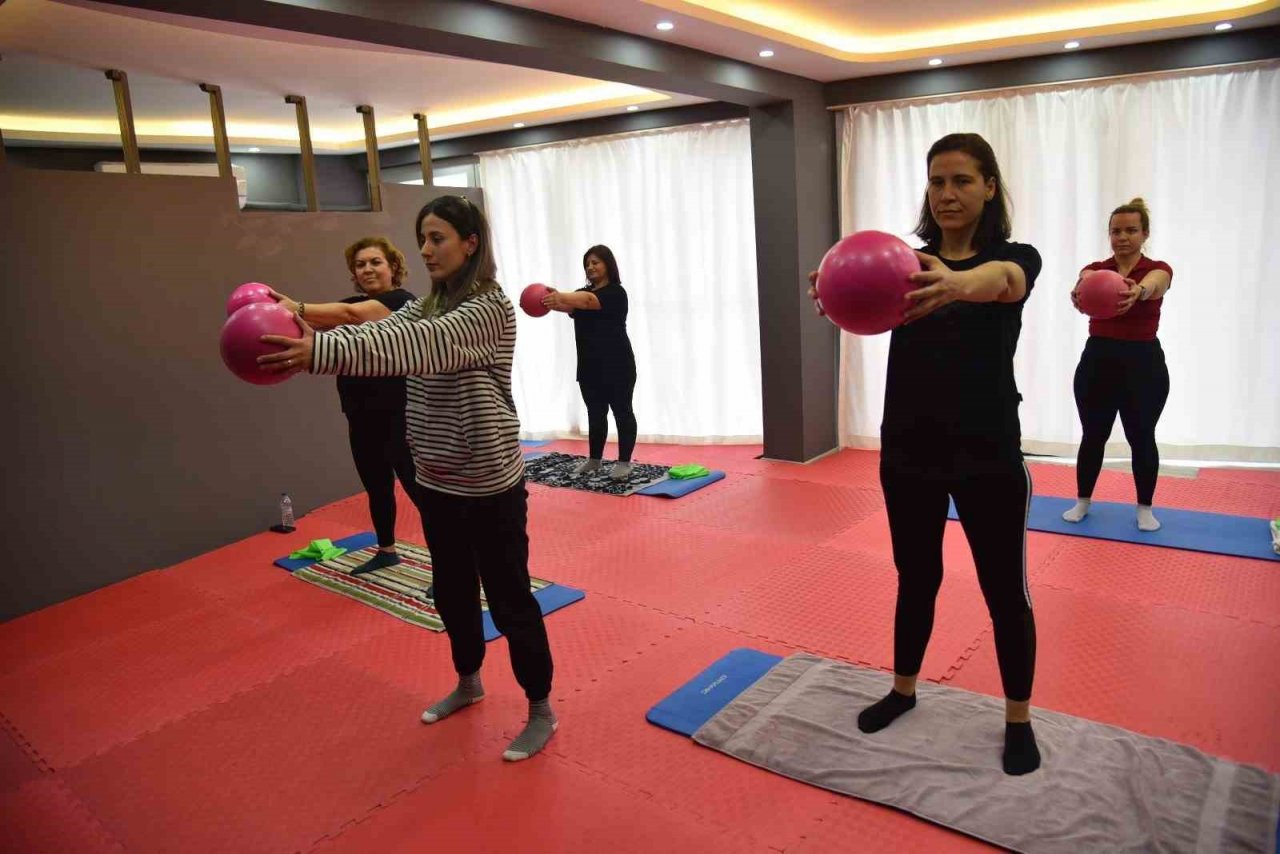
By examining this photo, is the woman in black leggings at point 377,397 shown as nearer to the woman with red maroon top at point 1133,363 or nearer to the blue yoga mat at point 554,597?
the blue yoga mat at point 554,597

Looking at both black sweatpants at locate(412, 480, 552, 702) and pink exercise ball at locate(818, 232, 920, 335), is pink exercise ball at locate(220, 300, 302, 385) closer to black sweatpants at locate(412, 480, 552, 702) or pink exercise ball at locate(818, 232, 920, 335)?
black sweatpants at locate(412, 480, 552, 702)

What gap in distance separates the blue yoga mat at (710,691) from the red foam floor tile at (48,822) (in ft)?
4.82

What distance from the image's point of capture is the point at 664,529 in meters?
4.38

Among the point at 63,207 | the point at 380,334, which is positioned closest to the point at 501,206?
the point at 63,207

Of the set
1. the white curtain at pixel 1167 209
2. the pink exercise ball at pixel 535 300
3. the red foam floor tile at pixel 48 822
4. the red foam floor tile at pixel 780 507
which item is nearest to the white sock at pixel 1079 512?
the red foam floor tile at pixel 780 507

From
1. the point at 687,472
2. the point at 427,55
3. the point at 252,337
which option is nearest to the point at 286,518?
the point at 687,472

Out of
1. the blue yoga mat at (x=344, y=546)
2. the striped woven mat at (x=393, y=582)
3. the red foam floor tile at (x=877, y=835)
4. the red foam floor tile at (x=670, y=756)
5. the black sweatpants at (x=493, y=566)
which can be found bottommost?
the red foam floor tile at (x=877, y=835)

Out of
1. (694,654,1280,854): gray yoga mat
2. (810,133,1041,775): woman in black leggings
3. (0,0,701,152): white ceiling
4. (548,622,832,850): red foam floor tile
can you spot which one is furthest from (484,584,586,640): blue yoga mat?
(0,0,701,152): white ceiling

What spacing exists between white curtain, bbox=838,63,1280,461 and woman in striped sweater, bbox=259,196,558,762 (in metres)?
4.04

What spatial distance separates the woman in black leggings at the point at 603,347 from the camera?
498 cm

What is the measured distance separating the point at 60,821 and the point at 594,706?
4.84ft

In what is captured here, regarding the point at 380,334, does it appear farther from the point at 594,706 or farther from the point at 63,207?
the point at 63,207

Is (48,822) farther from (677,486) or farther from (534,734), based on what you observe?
(677,486)

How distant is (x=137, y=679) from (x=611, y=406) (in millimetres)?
2958
